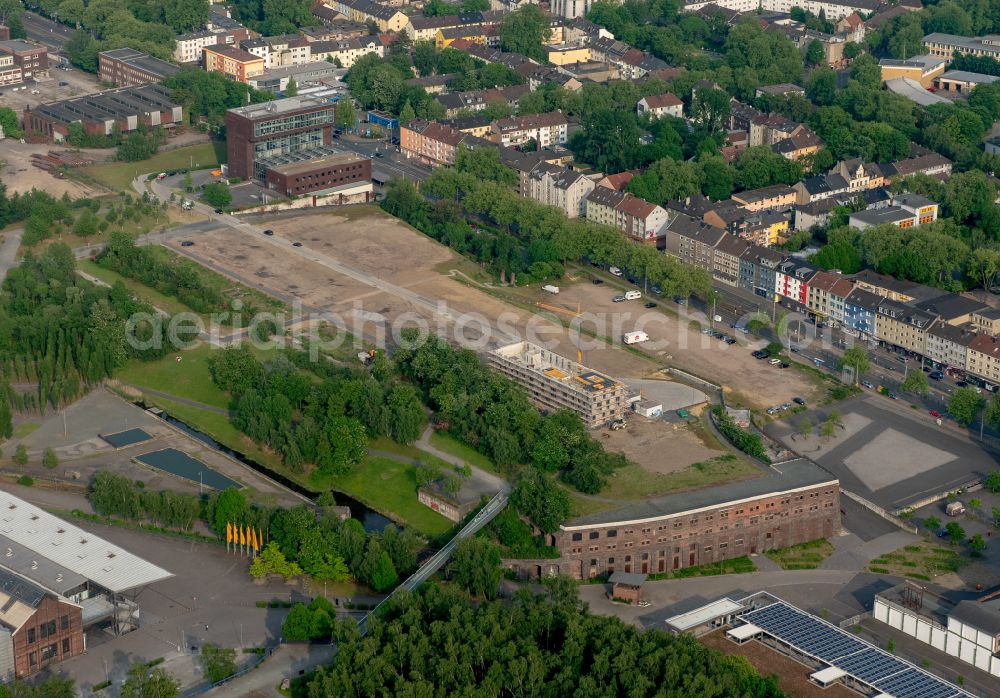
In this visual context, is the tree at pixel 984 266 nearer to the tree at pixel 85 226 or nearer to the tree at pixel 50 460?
the tree at pixel 50 460

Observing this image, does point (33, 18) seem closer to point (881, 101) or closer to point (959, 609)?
point (881, 101)

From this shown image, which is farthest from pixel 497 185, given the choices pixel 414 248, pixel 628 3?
pixel 628 3

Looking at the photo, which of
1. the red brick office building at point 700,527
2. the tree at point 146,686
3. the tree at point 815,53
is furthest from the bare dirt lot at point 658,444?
the tree at point 815,53

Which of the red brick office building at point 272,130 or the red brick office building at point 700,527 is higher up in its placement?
the red brick office building at point 272,130

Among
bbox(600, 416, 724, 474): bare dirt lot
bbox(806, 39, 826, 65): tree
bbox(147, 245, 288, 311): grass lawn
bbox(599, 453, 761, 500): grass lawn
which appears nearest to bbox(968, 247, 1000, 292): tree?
bbox(600, 416, 724, 474): bare dirt lot

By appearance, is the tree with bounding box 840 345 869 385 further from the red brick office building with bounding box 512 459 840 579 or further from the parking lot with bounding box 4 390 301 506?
the parking lot with bounding box 4 390 301 506

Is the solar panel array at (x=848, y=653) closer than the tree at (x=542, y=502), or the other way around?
the solar panel array at (x=848, y=653)

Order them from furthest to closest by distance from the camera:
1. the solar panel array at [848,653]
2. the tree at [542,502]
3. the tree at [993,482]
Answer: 1. the tree at [993,482]
2. the tree at [542,502]
3. the solar panel array at [848,653]
